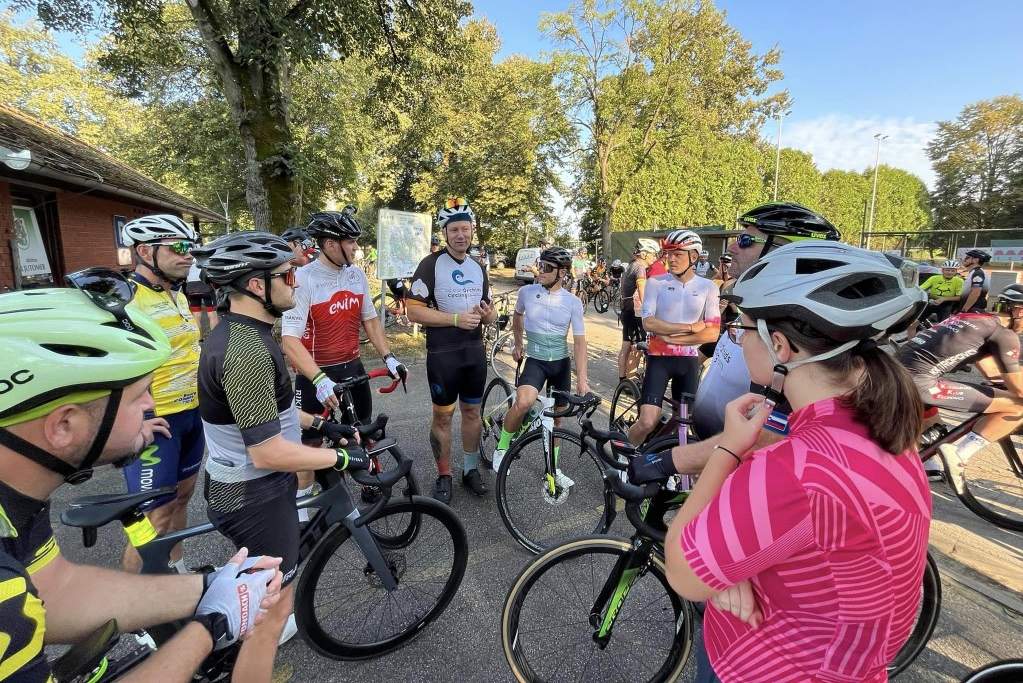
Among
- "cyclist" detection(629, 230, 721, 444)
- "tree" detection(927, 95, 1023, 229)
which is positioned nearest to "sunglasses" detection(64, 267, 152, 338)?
"cyclist" detection(629, 230, 721, 444)

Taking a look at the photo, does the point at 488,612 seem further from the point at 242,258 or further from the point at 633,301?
the point at 633,301

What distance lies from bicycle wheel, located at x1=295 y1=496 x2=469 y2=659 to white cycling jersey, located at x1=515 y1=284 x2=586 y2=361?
171cm

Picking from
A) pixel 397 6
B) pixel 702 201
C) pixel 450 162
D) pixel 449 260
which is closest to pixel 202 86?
pixel 397 6

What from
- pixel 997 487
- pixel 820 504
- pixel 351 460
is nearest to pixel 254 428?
pixel 351 460

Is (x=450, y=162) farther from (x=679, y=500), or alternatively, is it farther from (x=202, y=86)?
(x=679, y=500)

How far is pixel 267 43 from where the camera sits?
769 cm

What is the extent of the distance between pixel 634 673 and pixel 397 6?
11.7m

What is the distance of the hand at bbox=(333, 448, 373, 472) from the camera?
6.58 feet

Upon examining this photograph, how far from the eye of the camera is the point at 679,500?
2.12 meters

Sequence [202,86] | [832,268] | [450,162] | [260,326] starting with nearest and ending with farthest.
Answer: [832,268], [260,326], [202,86], [450,162]

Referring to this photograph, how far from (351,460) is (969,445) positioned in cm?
502

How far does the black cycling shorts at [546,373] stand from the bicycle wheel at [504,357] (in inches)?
133

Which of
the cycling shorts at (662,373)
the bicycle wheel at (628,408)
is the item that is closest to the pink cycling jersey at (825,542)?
the cycling shorts at (662,373)

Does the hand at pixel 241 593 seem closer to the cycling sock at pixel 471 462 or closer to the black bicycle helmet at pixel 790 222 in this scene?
the black bicycle helmet at pixel 790 222
